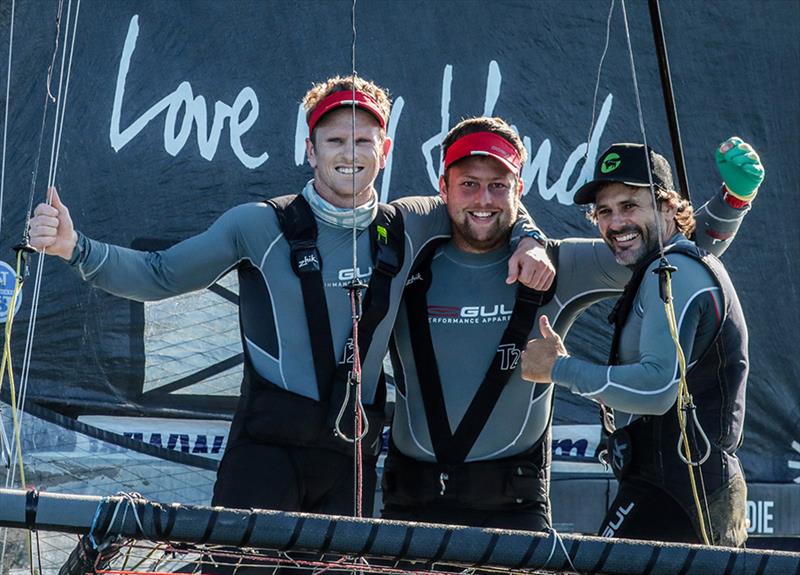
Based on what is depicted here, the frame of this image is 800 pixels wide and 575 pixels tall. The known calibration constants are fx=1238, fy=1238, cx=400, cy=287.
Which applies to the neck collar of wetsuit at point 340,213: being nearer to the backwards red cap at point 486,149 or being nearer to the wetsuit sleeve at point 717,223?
the backwards red cap at point 486,149

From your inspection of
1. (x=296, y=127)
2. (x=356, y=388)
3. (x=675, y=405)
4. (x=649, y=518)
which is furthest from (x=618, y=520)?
(x=296, y=127)

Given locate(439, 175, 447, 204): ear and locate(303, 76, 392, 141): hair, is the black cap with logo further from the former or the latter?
locate(303, 76, 392, 141): hair

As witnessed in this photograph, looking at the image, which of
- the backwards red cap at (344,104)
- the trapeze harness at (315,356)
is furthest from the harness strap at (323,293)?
the backwards red cap at (344,104)

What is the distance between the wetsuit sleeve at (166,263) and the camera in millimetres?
2734

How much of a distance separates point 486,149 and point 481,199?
0.39ft

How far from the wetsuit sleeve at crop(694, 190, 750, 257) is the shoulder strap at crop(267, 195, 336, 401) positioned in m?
0.98

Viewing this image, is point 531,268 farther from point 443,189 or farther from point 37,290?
point 37,290

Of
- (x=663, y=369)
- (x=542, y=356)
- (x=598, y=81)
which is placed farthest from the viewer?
(x=598, y=81)

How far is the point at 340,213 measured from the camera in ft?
9.41

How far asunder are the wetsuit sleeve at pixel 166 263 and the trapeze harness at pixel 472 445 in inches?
18.1

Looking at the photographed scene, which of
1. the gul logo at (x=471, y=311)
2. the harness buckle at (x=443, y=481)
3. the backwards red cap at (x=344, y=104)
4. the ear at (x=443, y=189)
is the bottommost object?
the harness buckle at (x=443, y=481)

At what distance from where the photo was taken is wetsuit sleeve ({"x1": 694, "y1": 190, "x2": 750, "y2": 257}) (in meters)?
3.07

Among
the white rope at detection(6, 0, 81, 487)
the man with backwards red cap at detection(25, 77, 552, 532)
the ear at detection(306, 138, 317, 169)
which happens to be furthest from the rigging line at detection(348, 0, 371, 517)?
the white rope at detection(6, 0, 81, 487)

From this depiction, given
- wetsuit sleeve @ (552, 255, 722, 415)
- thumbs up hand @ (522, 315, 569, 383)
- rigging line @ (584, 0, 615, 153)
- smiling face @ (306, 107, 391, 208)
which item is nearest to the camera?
wetsuit sleeve @ (552, 255, 722, 415)
